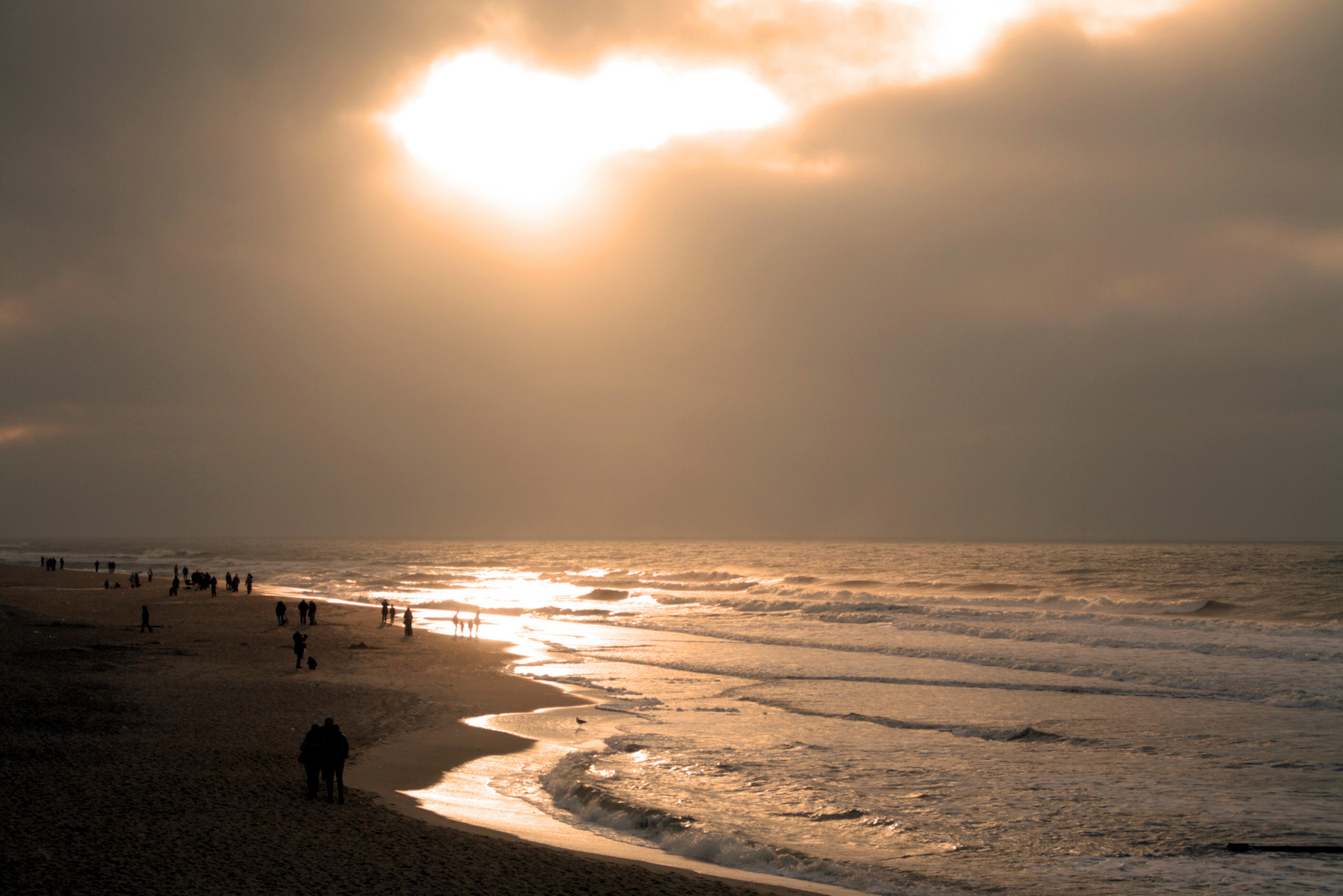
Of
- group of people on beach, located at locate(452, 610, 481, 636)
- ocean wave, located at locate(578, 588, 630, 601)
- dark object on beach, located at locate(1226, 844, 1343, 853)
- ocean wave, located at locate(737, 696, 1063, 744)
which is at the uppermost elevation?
dark object on beach, located at locate(1226, 844, 1343, 853)

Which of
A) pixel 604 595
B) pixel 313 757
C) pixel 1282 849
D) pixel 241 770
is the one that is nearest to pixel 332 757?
pixel 313 757

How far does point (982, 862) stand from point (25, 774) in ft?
49.4

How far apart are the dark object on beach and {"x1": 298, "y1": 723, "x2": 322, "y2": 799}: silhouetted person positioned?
44.7ft

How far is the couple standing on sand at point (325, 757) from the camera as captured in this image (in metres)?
13.6

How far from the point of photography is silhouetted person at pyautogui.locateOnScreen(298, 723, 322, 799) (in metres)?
13.6

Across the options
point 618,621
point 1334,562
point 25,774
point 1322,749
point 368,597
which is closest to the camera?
point 25,774

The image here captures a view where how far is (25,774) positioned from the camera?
14.0 meters

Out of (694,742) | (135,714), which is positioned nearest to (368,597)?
(135,714)

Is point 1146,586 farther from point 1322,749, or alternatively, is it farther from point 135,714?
point 135,714

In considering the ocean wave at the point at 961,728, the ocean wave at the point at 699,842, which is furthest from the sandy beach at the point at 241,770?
the ocean wave at the point at 961,728

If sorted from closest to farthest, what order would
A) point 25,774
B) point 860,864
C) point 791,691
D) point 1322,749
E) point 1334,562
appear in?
1. point 860,864
2. point 25,774
3. point 1322,749
4. point 791,691
5. point 1334,562

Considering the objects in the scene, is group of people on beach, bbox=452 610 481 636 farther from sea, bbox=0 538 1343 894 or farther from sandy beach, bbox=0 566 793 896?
sandy beach, bbox=0 566 793 896

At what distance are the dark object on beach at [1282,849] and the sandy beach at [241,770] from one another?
23.4 feet

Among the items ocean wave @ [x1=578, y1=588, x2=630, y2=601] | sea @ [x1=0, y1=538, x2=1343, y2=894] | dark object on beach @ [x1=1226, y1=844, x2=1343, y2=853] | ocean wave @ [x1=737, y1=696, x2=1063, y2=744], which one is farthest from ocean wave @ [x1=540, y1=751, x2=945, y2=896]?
ocean wave @ [x1=578, y1=588, x2=630, y2=601]
